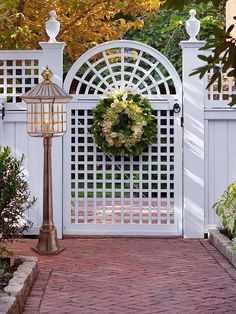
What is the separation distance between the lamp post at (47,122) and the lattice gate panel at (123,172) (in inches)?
38.1

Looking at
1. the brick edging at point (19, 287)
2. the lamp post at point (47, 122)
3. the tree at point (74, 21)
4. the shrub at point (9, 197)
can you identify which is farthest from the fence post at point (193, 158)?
the shrub at point (9, 197)

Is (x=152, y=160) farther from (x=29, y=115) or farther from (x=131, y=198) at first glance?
(x=29, y=115)

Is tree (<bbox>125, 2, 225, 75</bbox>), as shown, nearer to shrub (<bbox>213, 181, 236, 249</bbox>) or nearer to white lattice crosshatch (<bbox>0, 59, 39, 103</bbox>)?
white lattice crosshatch (<bbox>0, 59, 39, 103</bbox>)

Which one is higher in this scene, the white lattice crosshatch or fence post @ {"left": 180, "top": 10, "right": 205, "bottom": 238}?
the white lattice crosshatch

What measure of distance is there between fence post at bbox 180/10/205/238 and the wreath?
437mm

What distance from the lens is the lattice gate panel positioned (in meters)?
8.57

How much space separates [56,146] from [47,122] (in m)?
0.96

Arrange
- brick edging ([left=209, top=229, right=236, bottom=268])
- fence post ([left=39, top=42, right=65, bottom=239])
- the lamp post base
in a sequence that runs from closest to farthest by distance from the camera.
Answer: brick edging ([left=209, top=229, right=236, bottom=268]) → the lamp post base → fence post ([left=39, top=42, right=65, bottom=239])

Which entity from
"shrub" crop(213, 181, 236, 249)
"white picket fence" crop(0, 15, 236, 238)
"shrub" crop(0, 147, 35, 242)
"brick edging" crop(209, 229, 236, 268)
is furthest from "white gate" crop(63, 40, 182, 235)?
"shrub" crop(0, 147, 35, 242)

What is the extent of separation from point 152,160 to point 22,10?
136 inches

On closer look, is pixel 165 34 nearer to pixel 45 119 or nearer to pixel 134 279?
pixel 45 119

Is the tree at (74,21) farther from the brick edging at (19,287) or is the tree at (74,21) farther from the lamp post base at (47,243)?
the brick edging at (19,287)

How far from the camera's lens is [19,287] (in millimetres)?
5074

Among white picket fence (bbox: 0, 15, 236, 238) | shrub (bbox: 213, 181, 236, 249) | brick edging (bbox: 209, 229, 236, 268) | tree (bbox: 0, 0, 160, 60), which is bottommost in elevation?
brick edging (bbox: 209, 229, 236, 268)
